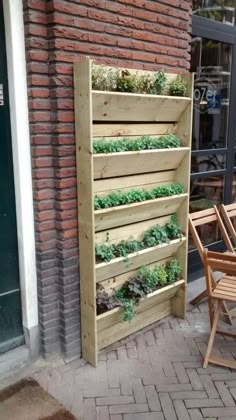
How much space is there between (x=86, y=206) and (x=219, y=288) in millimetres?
1209

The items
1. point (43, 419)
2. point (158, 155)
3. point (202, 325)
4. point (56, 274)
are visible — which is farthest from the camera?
point (202, 325)

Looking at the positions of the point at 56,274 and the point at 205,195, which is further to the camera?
the point at 205,195

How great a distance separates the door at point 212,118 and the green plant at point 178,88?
3.68ft

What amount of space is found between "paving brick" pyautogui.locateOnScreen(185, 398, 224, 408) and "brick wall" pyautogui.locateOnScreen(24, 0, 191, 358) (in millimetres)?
909

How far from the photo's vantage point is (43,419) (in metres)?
2.32

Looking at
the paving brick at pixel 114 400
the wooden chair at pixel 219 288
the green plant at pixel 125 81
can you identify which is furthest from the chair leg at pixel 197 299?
the green plant at pixel 125 81

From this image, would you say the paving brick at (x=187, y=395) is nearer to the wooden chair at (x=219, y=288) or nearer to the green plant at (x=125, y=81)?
the wooden chair at (x=219, y=288)

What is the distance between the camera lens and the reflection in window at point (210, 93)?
4188mm

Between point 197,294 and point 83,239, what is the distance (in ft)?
5.83

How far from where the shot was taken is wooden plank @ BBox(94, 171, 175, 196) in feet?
9.12

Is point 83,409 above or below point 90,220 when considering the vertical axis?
below

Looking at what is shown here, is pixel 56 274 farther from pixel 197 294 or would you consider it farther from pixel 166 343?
pixel 197 294

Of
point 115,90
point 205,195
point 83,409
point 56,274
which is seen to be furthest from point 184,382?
point 205,195

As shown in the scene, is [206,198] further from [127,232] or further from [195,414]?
[195,414]
